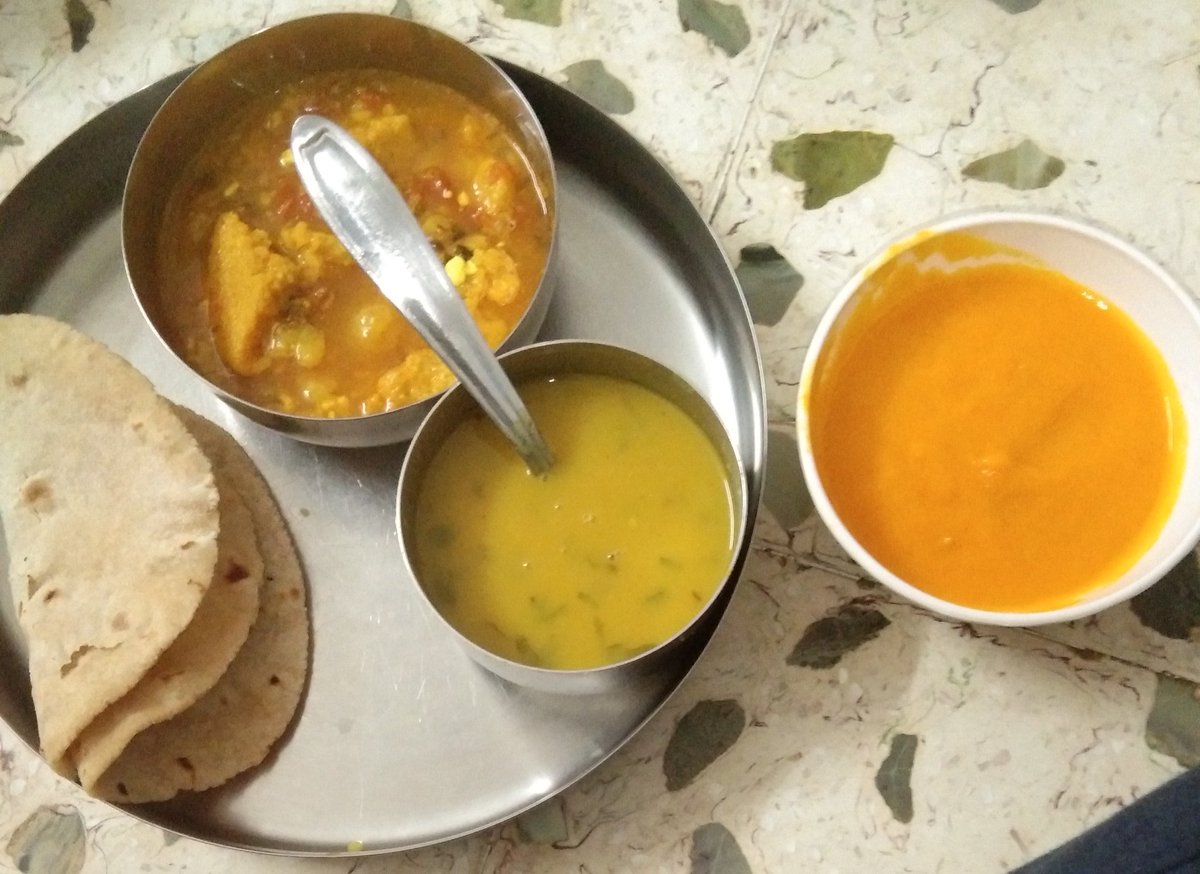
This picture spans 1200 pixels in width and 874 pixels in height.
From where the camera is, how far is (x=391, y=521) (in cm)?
121

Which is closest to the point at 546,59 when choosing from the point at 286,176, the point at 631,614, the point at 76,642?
the point at 286,176

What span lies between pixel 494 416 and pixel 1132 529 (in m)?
0.63

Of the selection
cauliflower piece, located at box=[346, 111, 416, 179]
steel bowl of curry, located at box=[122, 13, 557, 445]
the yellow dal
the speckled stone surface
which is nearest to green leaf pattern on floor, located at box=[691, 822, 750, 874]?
the speckled stone surface

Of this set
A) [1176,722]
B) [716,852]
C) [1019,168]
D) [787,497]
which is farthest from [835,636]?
[1019,168]

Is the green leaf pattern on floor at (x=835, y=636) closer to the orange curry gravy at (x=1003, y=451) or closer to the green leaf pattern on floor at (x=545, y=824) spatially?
the orange curry gravy at (x=1003, y=451)

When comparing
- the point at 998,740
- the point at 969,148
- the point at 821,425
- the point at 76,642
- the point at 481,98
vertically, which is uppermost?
the point at 481,98

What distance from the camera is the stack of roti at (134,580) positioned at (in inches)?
41.6

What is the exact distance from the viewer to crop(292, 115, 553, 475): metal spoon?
104 centimetres

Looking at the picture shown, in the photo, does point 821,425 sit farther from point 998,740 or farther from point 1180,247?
point 1180,247

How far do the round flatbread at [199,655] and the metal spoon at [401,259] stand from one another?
0.29m

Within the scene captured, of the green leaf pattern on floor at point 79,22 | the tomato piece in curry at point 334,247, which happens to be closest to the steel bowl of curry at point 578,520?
the tomato piece in curry at point 334,247

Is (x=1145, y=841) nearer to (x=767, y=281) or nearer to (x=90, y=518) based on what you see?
(x=767, y=281)

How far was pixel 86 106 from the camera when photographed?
1368mm

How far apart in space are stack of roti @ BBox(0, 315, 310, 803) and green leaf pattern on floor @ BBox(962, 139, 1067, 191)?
0.92 meters
